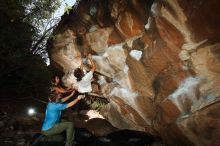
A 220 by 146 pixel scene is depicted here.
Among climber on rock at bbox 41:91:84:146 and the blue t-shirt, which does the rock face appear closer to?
climber on rock at bbox 41:91:84:146

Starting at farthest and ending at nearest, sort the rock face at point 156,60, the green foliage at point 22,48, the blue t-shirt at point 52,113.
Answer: the green foliage at point 22,48
the blue t-shirt at point 52,113
the rock face at point 156,60

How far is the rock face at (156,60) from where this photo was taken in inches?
294

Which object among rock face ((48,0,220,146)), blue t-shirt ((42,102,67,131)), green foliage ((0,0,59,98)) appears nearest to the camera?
rock face ((48,0,220,146))

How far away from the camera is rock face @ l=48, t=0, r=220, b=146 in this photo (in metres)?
7.46

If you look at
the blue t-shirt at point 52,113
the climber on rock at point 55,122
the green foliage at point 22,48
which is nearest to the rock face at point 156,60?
the green foliage at point 22,48

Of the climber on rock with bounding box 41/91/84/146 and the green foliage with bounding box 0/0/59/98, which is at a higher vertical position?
the green foliage with bounding box 0/0/59/98

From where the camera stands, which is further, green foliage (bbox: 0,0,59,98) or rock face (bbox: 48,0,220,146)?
green foliage (bbox: 0,0,59,98)

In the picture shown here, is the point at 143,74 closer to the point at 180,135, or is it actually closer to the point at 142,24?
the point at 142,24

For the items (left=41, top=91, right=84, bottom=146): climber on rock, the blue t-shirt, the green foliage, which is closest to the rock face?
the green foliage

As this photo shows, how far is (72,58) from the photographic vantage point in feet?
42.1

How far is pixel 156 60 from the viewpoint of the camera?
876 cm

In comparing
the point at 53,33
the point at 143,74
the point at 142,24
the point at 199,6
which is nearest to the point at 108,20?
the point at 142,24

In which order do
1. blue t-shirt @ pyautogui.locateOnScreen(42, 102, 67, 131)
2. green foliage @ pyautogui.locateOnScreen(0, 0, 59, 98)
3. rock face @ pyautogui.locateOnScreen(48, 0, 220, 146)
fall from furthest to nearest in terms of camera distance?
green foliage @ pyautogui.locateOnScreen(0, 0, 59, 98) → blue t-shirt @ pyautogui.locateOnScreen(42, 102, 67, 131) → rock face @ pyautogui.locateOnScreen(48, 0, 220, 146)

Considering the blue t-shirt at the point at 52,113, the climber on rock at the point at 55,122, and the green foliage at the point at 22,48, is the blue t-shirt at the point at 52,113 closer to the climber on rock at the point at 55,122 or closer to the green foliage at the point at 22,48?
the climber on rock at the point at 55,122
